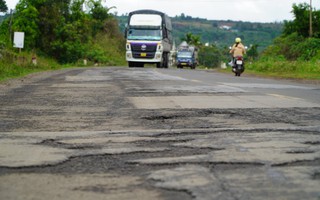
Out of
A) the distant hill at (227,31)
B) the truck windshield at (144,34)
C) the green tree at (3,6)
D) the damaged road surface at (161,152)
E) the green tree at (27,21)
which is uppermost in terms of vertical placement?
the distant hill at (227,31)

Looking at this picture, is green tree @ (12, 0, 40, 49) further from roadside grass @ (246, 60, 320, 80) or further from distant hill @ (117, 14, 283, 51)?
distant hill @ (117, 14, 283, 51)

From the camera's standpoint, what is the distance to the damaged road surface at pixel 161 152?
2.79 meters

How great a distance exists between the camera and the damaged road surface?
279cm

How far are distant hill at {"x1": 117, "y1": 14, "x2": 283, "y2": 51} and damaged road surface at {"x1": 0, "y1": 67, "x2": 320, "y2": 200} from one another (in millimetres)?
114667

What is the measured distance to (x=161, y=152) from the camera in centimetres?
385

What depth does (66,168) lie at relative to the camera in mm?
3371

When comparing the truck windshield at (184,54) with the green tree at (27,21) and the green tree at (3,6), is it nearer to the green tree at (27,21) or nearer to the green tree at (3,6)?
the green tree at (27,21)

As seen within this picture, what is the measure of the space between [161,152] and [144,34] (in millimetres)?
27475

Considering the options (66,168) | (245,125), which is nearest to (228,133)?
(245,125)

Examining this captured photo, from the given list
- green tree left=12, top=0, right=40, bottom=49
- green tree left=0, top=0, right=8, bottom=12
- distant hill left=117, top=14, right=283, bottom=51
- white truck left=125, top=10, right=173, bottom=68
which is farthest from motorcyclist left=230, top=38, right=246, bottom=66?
distant hill left=117, top=14, right=283, bottom=51

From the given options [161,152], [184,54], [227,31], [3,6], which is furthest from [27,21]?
[227,31]

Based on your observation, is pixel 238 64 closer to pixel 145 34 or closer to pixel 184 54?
pixel 145 34


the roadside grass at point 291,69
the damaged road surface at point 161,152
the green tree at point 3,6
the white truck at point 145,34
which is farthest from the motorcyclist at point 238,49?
the green tree at point 3,6

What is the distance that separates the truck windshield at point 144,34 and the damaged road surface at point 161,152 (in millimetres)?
23861
